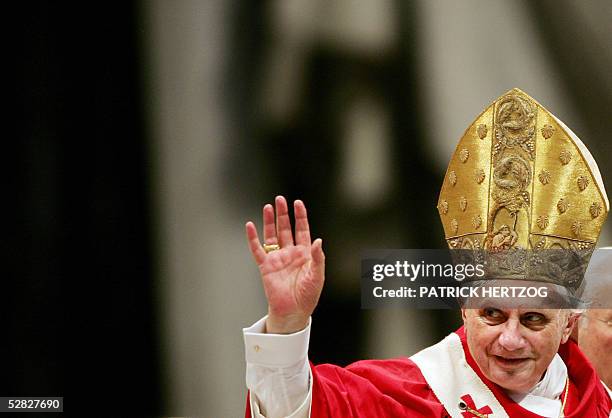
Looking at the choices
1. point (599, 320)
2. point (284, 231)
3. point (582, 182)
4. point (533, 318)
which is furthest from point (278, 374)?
point (599, 320)

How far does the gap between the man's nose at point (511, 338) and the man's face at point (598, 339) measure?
1.37 feet

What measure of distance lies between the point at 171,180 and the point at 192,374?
29.1 inches

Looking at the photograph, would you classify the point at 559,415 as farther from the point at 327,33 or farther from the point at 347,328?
the point at 327,33

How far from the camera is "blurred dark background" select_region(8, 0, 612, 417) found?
11.0 feet

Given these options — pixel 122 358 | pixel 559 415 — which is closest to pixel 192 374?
pixel 122 358

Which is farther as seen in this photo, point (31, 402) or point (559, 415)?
point (31, 402)

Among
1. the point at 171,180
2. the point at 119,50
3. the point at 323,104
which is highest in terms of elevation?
the point at 119,50

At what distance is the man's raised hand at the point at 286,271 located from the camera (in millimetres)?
2557

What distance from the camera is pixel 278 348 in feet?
8.45

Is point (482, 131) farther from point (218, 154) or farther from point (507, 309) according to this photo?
point (218, 154)

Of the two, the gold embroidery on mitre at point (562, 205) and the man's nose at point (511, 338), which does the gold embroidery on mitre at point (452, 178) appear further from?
the man's nose at point (511, 338)

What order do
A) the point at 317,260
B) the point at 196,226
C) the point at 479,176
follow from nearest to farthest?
1. the point at 317,260
2. the point at 479,176
3. the point at 196,226

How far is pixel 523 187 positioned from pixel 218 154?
3.78 feet

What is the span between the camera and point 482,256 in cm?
302
